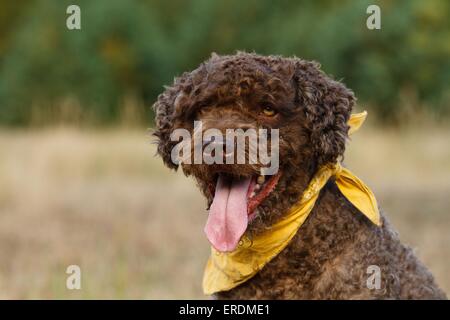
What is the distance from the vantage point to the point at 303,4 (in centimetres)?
3322

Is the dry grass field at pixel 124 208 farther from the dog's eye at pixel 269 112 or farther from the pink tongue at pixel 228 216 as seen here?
the dog's eye at pixel 269 112

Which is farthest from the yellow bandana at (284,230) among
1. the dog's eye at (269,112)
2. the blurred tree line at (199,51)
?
the blurred tree line at (199,51)

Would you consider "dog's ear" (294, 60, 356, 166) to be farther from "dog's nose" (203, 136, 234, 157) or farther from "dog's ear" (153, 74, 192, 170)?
"dog's ear" (153, 74, 192, 170)

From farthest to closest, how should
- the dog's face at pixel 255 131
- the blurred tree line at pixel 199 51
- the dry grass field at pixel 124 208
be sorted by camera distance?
the blurred tree line at pixel 199 51 → the dry grass field at pixel 124 208 → the dog's face at pixel 255 131

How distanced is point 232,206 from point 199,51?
22.9 metres

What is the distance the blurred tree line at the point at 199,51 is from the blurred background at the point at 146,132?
0.05m

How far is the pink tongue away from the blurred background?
282 centimetres

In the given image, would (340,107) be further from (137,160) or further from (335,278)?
(137,160)

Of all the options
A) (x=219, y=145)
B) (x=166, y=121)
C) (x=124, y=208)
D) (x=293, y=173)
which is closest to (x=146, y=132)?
(x=166, y=121)

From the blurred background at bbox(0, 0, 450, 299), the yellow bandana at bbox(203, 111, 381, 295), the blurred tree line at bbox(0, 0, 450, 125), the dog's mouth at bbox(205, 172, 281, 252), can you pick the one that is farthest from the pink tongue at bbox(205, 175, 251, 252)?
the blurred tree line at bbox(0, 0, 450, 125)

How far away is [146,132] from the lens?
7.96 meters

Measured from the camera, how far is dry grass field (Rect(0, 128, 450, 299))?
9.00 metres

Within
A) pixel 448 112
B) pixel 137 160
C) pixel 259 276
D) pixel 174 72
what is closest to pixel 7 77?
pixel 174 72

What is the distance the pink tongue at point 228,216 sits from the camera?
5.25 meters
